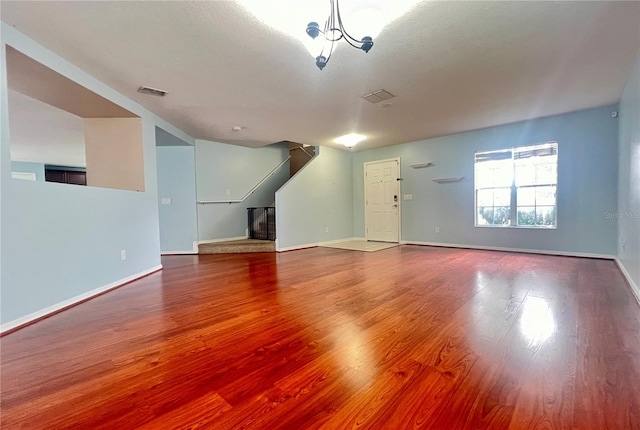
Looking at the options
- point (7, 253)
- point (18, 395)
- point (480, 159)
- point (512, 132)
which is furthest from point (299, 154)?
point (18, 395)

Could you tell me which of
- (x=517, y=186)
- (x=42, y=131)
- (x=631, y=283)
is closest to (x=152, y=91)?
(x=42, y=131)

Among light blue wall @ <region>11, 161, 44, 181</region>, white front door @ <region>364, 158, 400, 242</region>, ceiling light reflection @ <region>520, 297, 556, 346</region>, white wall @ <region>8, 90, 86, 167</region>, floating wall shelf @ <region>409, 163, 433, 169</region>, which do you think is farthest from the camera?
light blue wall @ <region>11, 161, 44, 181</region>

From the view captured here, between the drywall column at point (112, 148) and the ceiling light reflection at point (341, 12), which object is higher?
the ceiling light reflection at point (341, 12)

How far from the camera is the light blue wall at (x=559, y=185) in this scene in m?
4.38

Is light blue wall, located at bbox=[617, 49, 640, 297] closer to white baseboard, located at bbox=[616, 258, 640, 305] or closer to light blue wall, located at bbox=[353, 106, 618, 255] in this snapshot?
white baseboard, located at bbox=[616, 258, 640, 305]

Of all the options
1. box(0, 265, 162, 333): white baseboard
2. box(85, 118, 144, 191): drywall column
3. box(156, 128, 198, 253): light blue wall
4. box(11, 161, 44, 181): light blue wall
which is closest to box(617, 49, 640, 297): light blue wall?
box(0, 265, 162, 333): white baseboard

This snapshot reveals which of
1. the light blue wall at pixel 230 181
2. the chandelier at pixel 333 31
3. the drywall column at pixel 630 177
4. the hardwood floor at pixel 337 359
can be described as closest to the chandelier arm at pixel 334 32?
the chandelier at pixel 333 31

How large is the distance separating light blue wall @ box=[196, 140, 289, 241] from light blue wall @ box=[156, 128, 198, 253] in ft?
0.62

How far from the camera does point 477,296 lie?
2.75 metres

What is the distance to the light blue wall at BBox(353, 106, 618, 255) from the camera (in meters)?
4.38

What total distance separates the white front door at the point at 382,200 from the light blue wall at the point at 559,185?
19cm

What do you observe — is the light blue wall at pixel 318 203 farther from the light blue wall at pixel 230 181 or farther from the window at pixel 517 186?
the window at pixel 517 186

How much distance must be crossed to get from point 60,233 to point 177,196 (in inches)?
126

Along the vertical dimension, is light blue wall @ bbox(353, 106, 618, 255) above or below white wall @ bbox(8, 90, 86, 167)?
below
